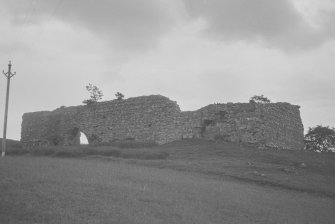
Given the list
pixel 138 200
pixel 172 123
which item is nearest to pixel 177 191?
pixel 138 200

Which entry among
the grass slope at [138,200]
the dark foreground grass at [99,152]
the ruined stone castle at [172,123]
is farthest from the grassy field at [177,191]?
the ruined stone castle at [172,123]

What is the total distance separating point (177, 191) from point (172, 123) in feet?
55.4

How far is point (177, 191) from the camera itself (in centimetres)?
1329

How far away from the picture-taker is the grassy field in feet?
30.5

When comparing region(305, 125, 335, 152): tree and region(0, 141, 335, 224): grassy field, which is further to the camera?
region(305, 125, 335, 152): tree

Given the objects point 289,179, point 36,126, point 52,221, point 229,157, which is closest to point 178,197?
point 52,221

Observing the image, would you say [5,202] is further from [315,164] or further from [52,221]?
[315,164]

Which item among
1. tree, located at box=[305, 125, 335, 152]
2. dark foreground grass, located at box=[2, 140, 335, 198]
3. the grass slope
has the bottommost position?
the grass slope

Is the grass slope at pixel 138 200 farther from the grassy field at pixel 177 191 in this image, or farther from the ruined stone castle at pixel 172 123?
the ruined stone castle at pixel 172 123

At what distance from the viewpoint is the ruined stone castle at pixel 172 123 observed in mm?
27547

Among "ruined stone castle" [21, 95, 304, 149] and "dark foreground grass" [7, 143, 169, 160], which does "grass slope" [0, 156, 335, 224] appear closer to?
"dark foreground grass" [7, 143, 169, 160]

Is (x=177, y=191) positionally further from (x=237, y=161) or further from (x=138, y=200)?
(x=237, y=161)

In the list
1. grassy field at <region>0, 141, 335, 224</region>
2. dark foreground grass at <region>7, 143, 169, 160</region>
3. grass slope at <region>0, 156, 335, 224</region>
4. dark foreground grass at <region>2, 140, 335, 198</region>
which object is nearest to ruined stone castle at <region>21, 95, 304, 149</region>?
dark foreground grass at <region>2, 140, 335, 198</region>

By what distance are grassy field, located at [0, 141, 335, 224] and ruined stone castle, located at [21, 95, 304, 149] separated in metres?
3.94
